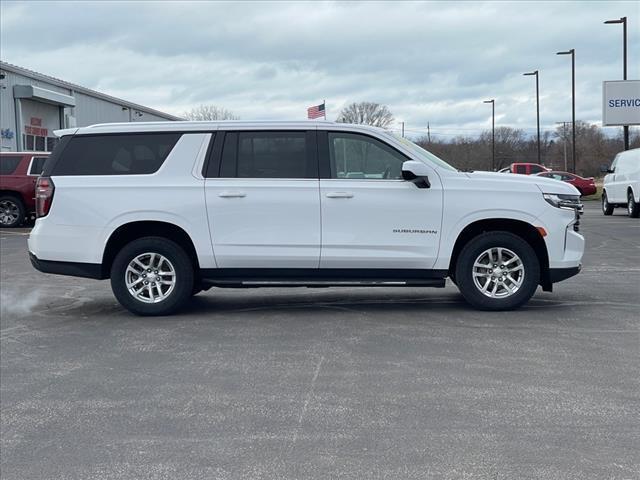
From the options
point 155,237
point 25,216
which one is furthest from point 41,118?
point 155,237

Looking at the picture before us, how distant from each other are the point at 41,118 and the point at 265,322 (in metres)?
30.9

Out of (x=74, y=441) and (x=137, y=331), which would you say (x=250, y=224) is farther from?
(x=74, y=441)

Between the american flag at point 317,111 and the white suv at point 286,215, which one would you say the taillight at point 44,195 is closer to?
the white suv at point 286,215

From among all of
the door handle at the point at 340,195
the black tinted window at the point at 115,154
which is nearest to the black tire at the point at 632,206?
the door handle at the point at 340,195

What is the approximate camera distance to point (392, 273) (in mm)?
8039

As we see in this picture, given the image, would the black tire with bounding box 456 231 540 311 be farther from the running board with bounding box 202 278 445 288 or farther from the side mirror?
the side mirror

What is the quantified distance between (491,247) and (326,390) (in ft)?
10.5

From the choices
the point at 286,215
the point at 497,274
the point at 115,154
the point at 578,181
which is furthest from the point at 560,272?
the point at 578,181

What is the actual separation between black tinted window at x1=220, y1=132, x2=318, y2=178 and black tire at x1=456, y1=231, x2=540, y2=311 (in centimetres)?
177

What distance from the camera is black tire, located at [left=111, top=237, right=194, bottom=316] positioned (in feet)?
26.7

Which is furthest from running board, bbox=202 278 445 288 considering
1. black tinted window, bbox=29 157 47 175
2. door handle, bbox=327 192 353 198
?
black tinted window, bbox=29 157 47 175

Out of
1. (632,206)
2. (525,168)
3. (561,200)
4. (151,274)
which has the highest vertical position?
(561,200)

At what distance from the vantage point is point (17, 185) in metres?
21.5

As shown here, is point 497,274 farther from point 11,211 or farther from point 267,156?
point 11,211
